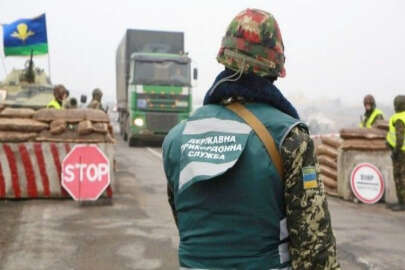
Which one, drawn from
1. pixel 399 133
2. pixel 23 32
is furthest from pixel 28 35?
pixel 399 133

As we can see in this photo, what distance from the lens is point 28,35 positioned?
17188mm

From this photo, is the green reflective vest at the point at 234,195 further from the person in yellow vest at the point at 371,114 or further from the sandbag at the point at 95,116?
the person in yellow vest at the point at 371,114

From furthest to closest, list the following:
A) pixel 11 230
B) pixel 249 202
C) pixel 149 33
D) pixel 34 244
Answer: pixel 149 33 < pixel 11 230 < pixel 34 244 < pixel 249 202

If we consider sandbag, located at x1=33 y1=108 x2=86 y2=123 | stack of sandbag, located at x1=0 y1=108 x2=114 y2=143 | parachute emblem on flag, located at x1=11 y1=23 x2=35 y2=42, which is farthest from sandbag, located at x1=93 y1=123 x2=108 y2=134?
parachute emblem on flag, located at x1=11 y1=23 x2=35 y2=42

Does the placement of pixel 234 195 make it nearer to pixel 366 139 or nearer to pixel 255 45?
pixel 255 45

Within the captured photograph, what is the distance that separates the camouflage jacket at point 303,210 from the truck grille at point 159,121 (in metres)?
18.6

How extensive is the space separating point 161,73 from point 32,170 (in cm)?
1165

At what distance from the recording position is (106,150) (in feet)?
30.9

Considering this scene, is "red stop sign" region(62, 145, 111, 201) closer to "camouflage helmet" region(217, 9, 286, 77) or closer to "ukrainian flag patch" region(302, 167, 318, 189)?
"camouflage helmet" region(217, 9, 286, 77)

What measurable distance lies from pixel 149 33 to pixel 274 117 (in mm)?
20600

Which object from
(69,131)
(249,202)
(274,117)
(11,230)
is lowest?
(11,230)

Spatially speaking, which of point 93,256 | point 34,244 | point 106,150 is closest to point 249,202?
point 93,256

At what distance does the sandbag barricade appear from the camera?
9.10m

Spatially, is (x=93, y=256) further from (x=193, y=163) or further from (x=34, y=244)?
(x=193, y=163)
